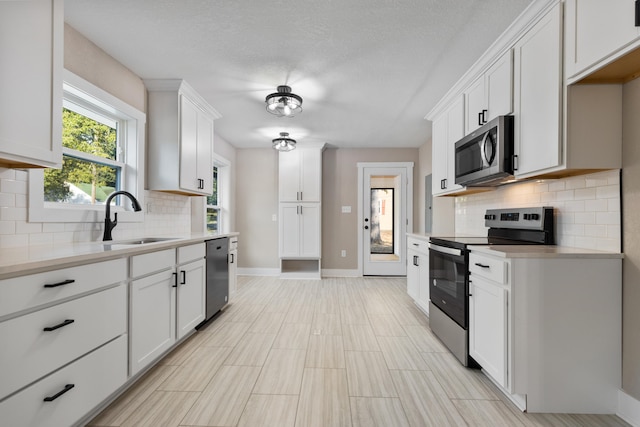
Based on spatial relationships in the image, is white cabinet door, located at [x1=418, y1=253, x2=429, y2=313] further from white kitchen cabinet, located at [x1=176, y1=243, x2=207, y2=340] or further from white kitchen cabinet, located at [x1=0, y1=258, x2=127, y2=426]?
white kitchen cabinet, located at [x1=0, y1=258, x2=127, y2=426]

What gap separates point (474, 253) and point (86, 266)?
2.28 metres

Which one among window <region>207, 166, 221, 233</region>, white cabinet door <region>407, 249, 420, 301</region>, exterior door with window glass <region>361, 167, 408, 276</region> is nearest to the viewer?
white cabinet door <region>407, 249, 420, 301</region>

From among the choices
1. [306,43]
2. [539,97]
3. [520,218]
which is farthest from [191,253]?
[539,97]

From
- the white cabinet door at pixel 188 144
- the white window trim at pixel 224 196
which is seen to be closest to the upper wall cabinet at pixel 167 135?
the white cabinet door at pixel 188 144

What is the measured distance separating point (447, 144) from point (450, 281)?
1.57 meters

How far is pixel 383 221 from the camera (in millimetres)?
5473

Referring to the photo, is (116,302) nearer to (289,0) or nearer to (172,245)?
(172,245)

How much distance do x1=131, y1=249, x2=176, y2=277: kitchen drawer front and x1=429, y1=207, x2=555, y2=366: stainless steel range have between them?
2157 millimetres

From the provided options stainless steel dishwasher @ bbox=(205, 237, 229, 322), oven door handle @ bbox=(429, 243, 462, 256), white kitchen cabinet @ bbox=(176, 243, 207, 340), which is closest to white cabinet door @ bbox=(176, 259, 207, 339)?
white kitchen cabinet @ bbox=(176, 243, 207, 340)

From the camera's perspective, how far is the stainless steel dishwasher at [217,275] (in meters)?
2.88

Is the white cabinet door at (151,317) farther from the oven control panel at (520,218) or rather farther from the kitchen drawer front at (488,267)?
the oven control panel at (520,218)

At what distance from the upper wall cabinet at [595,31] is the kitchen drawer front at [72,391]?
289 cm

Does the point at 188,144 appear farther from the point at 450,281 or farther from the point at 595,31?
the point at 595,31

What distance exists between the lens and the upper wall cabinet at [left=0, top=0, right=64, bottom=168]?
4.42 ft
